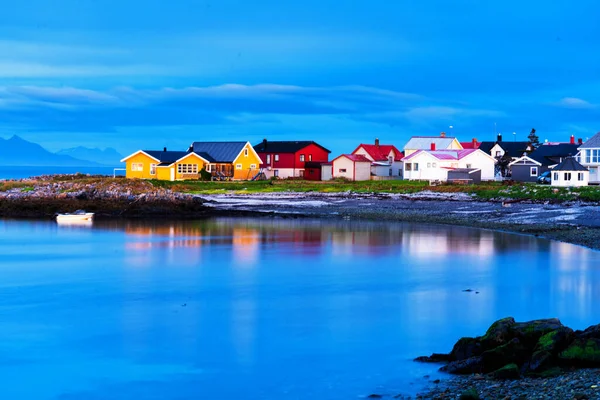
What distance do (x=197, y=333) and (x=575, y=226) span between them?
21.8 metres

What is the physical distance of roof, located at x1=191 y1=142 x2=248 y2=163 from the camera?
66.9 metres

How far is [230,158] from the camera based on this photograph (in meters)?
66.8

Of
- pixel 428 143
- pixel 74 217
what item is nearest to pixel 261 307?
pixel 74 217

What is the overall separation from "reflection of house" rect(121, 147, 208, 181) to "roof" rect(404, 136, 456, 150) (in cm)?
2092

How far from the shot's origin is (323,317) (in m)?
15.8

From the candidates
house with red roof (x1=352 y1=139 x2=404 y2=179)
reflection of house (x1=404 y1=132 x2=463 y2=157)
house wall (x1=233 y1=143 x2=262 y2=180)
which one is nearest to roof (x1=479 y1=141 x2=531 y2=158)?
reflection of house (x1=404 y1=132 x2=463 y2=157)

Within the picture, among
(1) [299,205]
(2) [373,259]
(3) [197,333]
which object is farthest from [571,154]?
(3) [197,333]

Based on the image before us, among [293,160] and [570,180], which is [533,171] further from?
[293,160]

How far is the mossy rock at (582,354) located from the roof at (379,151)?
61187mm

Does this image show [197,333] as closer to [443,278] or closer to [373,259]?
[443,278]

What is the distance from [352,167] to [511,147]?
20.9 m

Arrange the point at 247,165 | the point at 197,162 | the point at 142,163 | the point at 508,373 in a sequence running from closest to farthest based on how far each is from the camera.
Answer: the point at 508,373 → the point at 197,162 → the point at 142,163 → the point at 247,165

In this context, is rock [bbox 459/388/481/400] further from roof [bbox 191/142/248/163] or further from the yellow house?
roof [bbox 191/142/248/163]

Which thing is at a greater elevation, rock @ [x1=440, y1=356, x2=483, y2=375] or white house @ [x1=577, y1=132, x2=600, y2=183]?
white house @ [x1=577, y1=132, x2=600, y2=183]
